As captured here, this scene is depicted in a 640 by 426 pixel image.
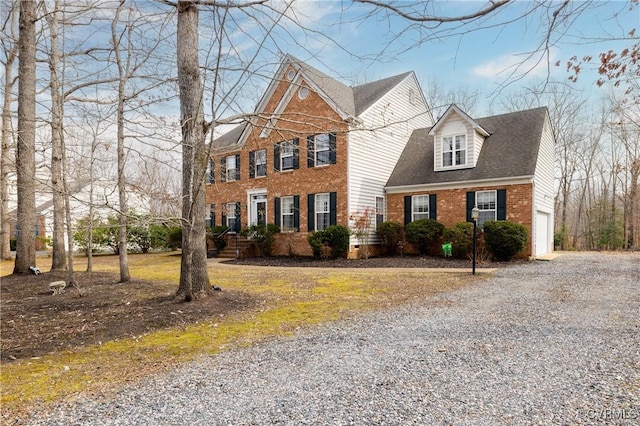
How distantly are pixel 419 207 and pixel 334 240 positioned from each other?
3906 millimetres

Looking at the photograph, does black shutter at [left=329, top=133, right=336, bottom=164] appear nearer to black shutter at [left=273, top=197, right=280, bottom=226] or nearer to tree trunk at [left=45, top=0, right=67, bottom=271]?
black shutter at [left=273, top=197, right=280, bottom=226]

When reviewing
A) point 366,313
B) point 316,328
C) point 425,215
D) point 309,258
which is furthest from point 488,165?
point 316,328

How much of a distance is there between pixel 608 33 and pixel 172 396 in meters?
4.34

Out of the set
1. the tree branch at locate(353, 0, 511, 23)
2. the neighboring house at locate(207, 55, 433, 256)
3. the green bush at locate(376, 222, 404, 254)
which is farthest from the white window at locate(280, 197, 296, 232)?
the tree branch at locate(353, 0, 511, 23)

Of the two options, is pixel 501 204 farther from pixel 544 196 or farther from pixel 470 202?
pixel 544 196

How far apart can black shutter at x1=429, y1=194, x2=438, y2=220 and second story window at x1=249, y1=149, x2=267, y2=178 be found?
7674 millimetres

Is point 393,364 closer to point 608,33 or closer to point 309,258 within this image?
point 608,33

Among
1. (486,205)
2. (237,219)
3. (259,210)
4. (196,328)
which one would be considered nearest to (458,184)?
(486,205)

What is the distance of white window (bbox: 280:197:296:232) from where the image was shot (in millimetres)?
16906

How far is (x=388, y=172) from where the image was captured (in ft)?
56.1

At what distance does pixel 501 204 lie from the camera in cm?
1380

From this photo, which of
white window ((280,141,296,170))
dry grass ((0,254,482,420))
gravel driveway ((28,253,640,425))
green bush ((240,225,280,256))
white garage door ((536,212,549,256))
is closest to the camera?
gravel driveway ((28,253,640,425))

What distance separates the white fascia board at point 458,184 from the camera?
44.0ft

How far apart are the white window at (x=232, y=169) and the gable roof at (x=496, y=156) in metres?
7.62
